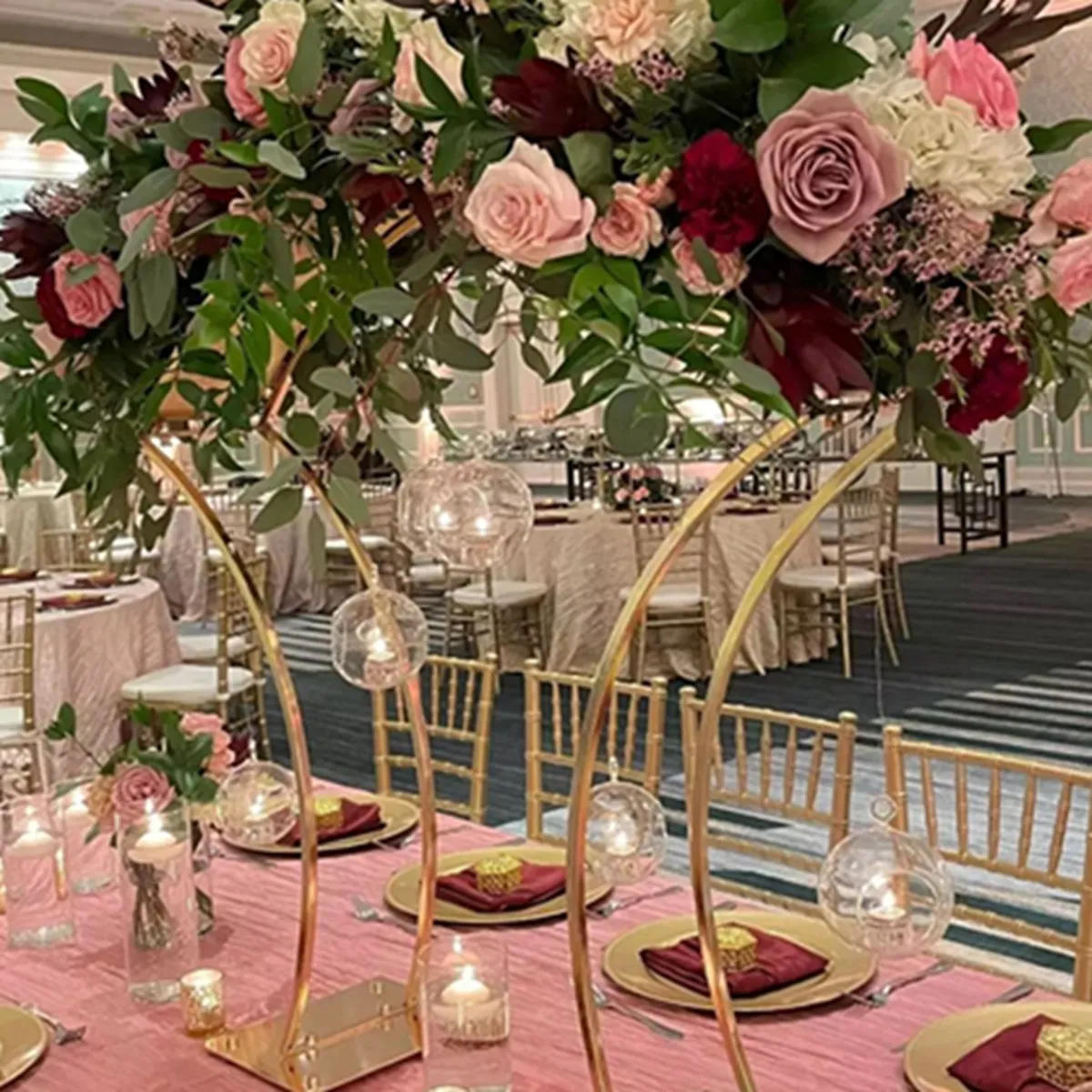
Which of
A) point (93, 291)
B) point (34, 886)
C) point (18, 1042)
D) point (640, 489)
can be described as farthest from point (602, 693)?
point (640, 489)

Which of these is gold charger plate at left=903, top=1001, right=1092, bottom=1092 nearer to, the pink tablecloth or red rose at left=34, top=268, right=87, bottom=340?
the pink tablecloth

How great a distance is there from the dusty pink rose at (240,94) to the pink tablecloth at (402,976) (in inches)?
38.9

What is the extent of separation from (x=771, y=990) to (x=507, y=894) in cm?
47

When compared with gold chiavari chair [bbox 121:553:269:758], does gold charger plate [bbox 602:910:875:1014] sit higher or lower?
higher

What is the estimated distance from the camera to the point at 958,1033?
1643mm

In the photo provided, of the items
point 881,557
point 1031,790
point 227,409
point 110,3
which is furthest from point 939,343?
point 110,3

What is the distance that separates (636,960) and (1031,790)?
2.21ft

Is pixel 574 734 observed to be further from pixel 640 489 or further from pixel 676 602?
pixel 640 489

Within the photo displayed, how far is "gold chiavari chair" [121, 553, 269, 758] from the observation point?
533 cm

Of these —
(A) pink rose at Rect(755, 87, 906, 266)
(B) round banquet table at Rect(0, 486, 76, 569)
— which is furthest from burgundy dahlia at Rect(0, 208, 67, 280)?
(B) round banquet table at Rect(0, 486, 76, 569)

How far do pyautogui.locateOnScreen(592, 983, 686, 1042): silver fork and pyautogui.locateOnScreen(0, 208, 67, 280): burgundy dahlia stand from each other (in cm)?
96

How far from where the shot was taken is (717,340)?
1000 millimetres

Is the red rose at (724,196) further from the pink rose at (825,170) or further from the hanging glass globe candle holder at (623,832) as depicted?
the hanging glass globe candle holder at (623,832)

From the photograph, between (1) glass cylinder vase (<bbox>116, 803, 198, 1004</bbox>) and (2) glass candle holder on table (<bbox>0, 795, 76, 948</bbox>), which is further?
(2) glass candle holder on table (<bbox>0, 795, 76, 948</bbox>)
